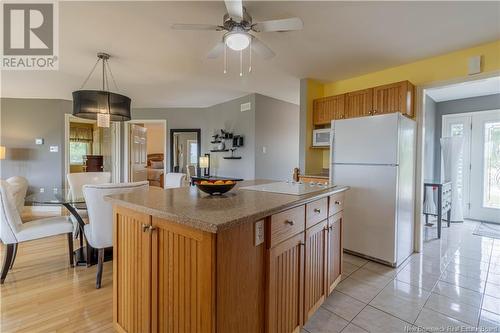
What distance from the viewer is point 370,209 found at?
9.10 ft

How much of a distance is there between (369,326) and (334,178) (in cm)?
168

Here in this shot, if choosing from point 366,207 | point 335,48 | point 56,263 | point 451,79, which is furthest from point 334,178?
point 56,263

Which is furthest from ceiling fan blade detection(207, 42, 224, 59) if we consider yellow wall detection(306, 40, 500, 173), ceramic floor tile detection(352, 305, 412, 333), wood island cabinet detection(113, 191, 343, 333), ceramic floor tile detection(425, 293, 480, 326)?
ceramic floor tile detection(425, 293, 480, 326)

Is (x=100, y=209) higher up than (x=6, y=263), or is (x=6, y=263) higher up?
(x=100, y=209)

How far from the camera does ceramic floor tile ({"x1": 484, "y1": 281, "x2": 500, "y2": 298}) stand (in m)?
2.13

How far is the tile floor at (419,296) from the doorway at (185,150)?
447 cm

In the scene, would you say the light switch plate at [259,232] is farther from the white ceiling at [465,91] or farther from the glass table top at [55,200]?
the white ceiling at [465,91]

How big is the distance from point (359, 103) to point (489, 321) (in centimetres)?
260

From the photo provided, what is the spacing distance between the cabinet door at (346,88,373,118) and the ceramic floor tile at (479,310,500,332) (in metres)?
2.35

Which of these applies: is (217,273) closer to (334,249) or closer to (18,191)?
(334,249)

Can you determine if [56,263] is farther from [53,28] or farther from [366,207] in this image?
[366,207]

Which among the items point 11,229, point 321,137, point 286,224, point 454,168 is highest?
point 321,137

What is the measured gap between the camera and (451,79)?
287 cm

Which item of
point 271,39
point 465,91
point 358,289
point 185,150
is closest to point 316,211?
point 358,289
